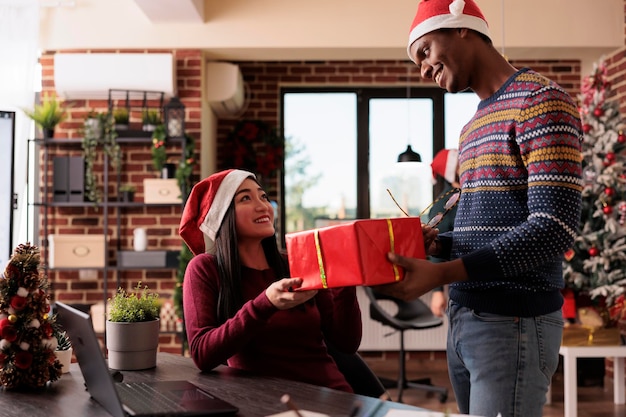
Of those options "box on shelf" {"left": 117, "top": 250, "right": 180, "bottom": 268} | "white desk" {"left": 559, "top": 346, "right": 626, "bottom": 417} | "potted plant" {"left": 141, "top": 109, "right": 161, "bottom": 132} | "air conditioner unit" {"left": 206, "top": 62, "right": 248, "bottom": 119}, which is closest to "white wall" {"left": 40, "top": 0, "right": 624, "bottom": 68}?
"air conditioner unit" {"left": 206, "top": 62, "right": 248, "bottom": 119}

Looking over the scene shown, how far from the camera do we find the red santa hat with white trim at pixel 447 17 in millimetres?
1580

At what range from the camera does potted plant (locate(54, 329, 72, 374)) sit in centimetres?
183

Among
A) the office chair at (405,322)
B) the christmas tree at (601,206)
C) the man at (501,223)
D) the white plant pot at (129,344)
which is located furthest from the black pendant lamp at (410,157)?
the white plant pot at (129,344)

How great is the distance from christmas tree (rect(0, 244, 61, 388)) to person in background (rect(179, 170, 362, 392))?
13.6 inches

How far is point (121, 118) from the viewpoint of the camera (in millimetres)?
4883

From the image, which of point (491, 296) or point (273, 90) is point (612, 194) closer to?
point (273, 90)

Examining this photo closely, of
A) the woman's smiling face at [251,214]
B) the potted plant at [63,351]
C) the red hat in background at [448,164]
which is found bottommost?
the potted plant at [63,351]

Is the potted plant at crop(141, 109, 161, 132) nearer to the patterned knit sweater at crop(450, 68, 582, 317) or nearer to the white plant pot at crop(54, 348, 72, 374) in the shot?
the white plant pot at crop(54, 348, 72, 374)

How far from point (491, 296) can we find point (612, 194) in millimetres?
3483

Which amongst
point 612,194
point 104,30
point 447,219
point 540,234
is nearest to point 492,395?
point 540,234

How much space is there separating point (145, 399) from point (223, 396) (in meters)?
0.16

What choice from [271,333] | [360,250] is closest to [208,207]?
[271,333]

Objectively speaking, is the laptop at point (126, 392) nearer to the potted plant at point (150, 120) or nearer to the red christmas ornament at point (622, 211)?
the potted plant at point (150, 120)

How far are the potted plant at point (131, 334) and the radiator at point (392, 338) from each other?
4177 mm
